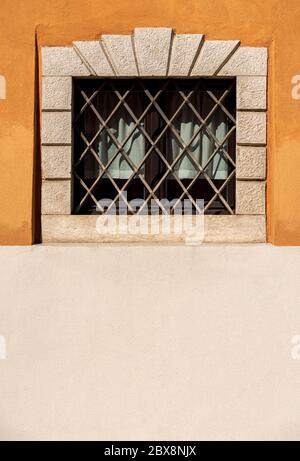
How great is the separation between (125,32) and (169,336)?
8.04ft

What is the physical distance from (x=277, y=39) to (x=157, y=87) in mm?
1030

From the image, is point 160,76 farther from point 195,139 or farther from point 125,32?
point 195,139

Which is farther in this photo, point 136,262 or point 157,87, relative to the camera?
point 157,87

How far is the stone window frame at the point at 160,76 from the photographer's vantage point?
413 cm

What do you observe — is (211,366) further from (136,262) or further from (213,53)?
(213,53)

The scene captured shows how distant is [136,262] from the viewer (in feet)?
13.3

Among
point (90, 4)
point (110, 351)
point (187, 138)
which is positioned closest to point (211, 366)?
point (110, 351)

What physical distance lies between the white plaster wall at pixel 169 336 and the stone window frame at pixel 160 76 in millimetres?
247

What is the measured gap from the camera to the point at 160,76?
4.19 metres

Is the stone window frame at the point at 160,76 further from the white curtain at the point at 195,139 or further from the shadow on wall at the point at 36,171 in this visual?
the white curtain at the point at 195,139

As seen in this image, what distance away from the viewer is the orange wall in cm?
408

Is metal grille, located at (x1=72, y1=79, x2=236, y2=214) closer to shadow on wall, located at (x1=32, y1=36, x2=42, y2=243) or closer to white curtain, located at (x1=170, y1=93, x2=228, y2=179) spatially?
white curtain, located at (x1=170, y1=93, x2=228, y2=179)

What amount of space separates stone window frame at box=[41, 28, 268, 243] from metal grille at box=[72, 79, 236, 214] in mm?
134

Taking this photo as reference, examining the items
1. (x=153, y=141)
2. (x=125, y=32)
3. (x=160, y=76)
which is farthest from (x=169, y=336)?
(x=125, y=32)
